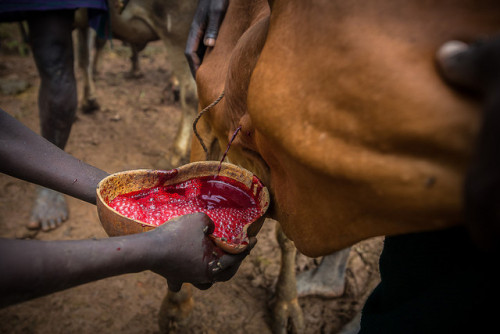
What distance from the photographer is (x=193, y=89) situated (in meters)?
3.72

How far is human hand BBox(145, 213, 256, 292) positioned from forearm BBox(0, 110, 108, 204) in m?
0.52

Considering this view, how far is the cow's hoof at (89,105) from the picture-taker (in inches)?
184

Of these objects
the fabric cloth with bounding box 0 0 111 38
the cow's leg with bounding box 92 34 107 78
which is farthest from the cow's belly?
the cow's leg with bounding box 92 34 107 78

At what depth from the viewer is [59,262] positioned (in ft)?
2.30

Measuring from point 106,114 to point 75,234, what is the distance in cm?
234

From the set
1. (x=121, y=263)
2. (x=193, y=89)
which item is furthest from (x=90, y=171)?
(x=193, y=89)

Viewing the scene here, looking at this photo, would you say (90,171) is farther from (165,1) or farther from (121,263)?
(165,1)

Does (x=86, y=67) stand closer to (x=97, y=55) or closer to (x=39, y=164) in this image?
(x=97, y=55)

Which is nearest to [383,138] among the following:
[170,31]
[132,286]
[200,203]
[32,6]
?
[200,203]

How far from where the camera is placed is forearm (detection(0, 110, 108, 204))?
3.98 ft

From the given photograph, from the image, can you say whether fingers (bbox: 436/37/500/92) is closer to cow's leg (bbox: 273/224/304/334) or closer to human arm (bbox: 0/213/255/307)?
human arm (bbox: 0/213/255/307)

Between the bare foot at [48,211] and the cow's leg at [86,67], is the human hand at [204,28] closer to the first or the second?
the bare foot at [48,211]

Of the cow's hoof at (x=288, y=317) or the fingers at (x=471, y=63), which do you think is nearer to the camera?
the fingers at (x=471, y=63)

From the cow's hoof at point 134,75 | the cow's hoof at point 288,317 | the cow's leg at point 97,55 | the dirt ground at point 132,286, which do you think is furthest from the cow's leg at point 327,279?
the cow's hoof at point 134,75
